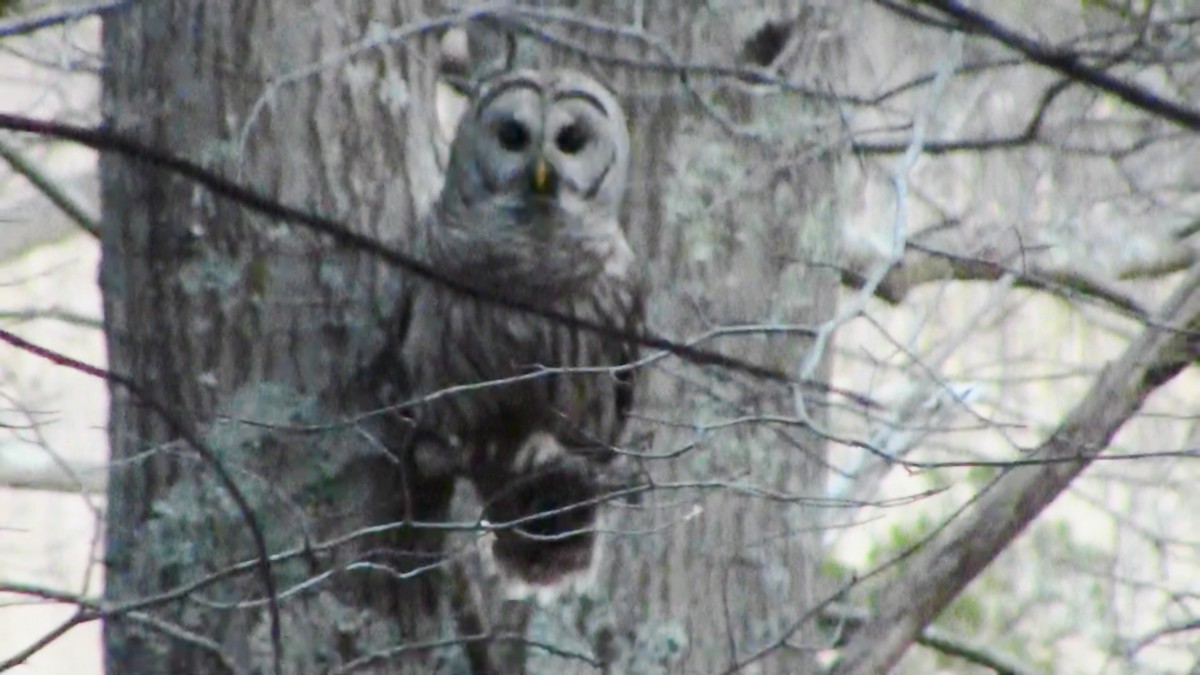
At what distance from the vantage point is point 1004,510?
9.30 feet

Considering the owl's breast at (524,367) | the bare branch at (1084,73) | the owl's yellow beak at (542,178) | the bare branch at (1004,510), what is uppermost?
the owl's yellow beak at (542,178)

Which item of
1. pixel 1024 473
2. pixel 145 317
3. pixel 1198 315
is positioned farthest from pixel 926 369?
pixel 145 317

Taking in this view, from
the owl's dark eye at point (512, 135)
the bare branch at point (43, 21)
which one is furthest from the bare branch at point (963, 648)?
the bare branch at point (43, 21)

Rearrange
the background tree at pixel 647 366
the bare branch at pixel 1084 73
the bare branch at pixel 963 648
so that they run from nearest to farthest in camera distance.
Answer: the bare branch at pixel 1084 73 → the background tree at pixel 647 366 → the bare branch at pixel 963 648

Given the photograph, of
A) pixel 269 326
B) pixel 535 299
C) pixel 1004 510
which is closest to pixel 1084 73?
pixel 1004 510

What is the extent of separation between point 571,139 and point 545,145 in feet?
0.21

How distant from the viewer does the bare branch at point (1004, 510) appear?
112 inches

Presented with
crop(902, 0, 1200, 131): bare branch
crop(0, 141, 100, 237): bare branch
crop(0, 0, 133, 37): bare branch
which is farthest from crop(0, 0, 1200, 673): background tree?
crop(902, 0, 1200, 131): bare branch

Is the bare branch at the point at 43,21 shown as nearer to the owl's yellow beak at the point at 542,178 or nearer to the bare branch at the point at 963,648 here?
the owl's yellow beak at the point at 542,178

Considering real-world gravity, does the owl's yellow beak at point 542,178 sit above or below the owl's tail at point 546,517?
above

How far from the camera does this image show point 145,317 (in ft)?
9.34

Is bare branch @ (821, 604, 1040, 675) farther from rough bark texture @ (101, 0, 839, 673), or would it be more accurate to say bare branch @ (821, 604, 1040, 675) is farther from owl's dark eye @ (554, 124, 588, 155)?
owl's dark eye @ (554, 124, 588, 155)

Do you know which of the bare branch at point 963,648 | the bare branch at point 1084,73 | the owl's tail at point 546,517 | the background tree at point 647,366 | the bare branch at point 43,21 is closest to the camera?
the bare branch at point 1084,73

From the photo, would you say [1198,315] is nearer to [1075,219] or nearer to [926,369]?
[926,369]
